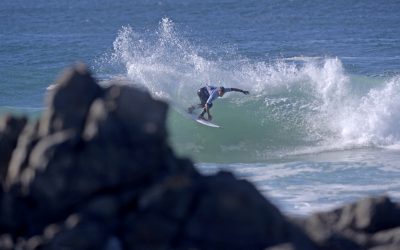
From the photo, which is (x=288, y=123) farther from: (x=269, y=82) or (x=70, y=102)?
(x=70, y=102)

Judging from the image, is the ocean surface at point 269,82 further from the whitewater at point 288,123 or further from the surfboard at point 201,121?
the surfboard at point 201,121

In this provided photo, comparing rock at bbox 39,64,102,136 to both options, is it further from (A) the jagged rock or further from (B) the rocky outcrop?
(A) the jagged rock

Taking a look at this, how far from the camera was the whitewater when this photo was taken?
625 inches

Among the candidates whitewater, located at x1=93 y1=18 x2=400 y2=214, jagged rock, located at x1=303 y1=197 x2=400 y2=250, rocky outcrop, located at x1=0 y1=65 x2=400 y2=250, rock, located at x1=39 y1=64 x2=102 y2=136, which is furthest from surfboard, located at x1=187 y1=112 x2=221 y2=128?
rocky outcrop, located at x1=0 y1=65 x2=400 y2=250

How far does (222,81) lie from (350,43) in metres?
12.2

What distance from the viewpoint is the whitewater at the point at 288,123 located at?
15883 millimetres

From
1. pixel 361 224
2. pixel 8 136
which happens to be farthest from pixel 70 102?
pixel 361 224

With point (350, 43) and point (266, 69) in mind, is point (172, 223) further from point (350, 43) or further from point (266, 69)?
point (350, 43)

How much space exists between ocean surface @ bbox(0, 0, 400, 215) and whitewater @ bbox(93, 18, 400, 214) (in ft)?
0.10

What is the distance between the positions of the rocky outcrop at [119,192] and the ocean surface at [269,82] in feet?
11.8

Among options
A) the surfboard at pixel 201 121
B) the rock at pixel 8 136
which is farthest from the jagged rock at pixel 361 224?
the surfboard at pixel 201 121

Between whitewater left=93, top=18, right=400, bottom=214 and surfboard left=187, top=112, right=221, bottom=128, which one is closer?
whitewater left=93, top=18, right=400, bottom=214

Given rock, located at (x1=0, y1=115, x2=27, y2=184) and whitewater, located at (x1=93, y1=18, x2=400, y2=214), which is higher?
rock, located at (x1=0, y1=115, x2=27, y2=184)

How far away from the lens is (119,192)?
18.3ft
